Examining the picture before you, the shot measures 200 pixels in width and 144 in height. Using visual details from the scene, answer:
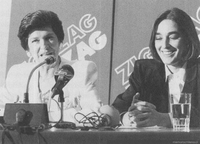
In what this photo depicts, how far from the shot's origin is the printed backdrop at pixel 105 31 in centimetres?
281

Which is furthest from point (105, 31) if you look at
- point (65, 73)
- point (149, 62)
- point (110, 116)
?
point (110, 116)

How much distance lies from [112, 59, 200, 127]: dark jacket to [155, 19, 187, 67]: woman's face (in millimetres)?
71

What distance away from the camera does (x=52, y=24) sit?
2.93 m

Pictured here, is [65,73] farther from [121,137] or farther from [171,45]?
[171,45]

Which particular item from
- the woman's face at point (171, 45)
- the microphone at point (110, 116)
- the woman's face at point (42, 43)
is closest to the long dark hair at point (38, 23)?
the woman's face at point (42, 43)

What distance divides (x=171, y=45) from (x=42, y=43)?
1001 millimetres

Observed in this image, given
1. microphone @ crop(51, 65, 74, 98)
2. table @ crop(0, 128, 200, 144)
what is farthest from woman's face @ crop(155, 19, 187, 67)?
table @ crop(0, 128, 200, 144)

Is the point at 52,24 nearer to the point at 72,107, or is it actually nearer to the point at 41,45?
the point at 41,45

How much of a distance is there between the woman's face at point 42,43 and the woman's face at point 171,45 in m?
0.80

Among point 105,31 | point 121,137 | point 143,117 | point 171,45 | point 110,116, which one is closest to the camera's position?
point 121,137

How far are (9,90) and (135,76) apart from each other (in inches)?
38.9

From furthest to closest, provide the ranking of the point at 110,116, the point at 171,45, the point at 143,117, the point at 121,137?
the point at 171,45 < the point at 143,117 < the point at 110,116 < the point at 121,137

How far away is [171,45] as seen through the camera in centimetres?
276

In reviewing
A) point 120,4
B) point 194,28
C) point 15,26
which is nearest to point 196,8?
point 194,28
